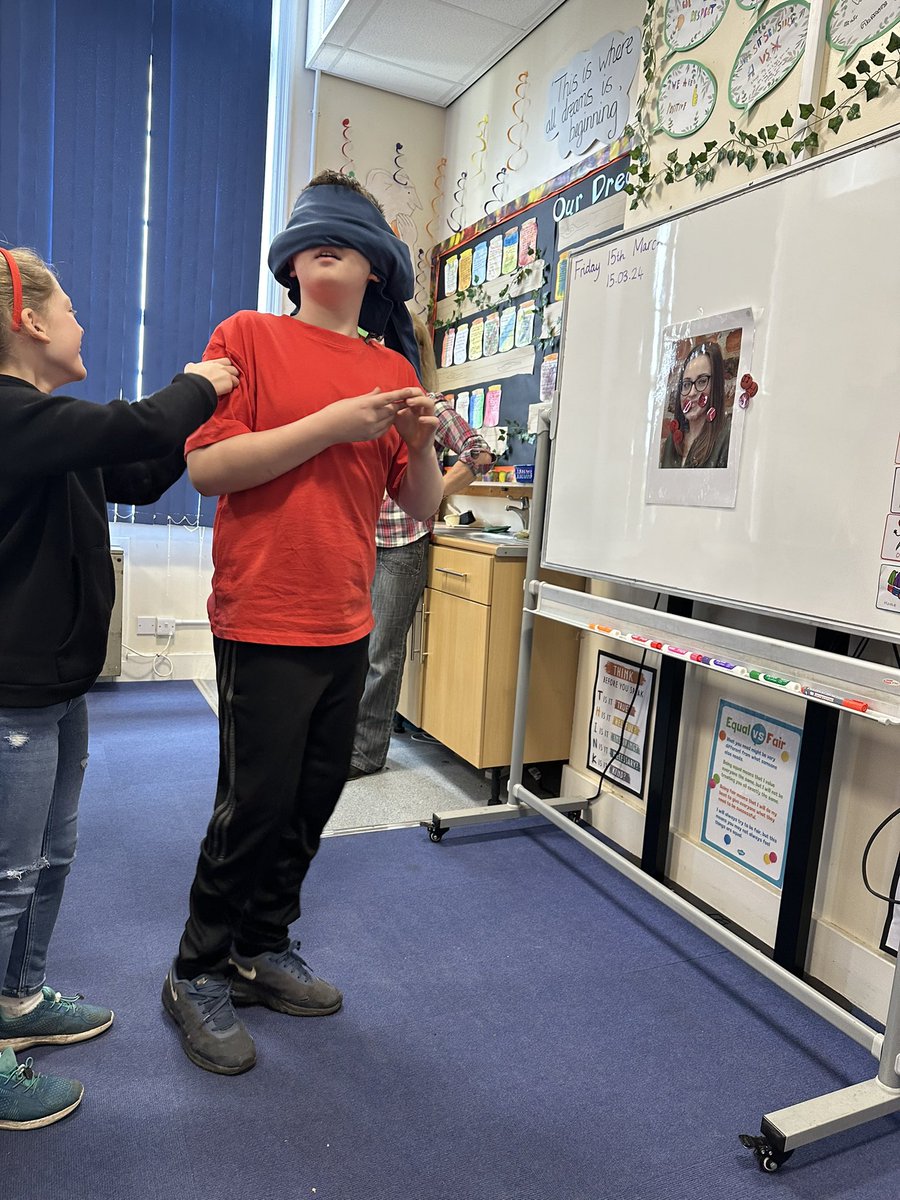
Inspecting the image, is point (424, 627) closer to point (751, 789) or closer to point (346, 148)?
point (751, 789)

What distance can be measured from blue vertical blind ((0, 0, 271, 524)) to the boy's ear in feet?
8.66

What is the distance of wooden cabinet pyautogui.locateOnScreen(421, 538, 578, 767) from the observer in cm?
257

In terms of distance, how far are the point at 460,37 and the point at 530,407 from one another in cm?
158

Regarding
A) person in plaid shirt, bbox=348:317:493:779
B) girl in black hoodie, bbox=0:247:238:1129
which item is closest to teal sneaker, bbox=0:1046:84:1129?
girl in black hoodie, bbox=0:247:238:1129

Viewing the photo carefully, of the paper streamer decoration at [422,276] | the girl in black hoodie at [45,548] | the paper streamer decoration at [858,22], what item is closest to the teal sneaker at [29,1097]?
the girl in black hoodie at [45,548]

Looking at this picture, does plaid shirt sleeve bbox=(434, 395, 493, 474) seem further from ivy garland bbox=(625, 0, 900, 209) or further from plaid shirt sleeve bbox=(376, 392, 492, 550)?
ivy garland bbox=(625, 0, 900, 209)

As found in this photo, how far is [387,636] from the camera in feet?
9.27

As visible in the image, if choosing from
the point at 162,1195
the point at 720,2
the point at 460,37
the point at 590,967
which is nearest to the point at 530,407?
the point at 720,2

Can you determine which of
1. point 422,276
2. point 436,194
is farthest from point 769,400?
point 436,194

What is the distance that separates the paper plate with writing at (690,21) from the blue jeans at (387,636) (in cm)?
161

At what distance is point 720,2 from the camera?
77.7 inches

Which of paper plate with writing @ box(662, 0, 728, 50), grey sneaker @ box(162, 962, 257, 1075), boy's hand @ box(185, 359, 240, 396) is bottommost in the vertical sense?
grey sneaker @ box(162, 962, 257, 1075)

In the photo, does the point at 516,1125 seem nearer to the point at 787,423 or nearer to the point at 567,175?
the point at 787,423

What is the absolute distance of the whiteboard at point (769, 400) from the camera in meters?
1.37
